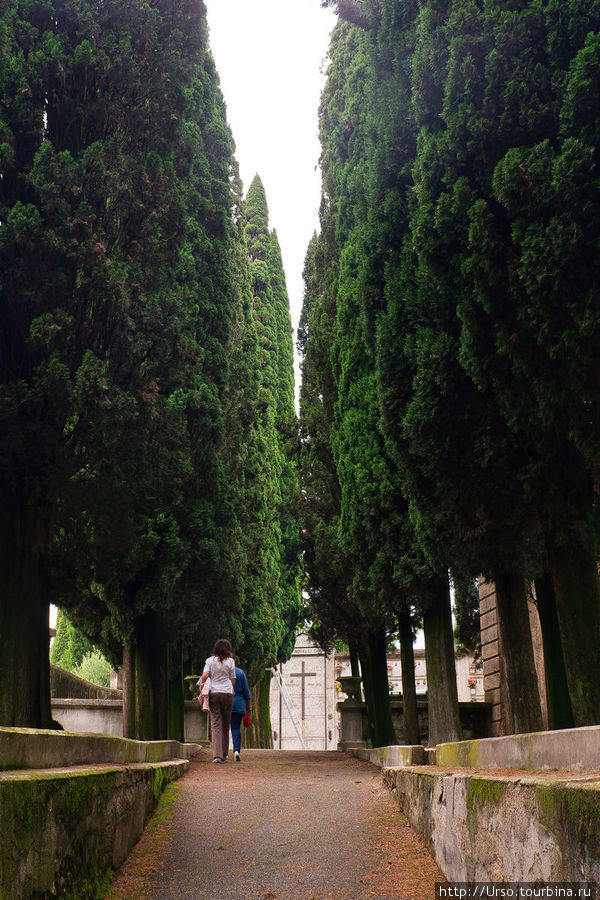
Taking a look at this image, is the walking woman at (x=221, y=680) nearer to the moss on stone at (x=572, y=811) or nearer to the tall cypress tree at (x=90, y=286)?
the tall cypress tree at (x=90, y=286)

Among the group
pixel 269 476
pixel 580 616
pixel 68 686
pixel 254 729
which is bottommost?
pixel 254 729

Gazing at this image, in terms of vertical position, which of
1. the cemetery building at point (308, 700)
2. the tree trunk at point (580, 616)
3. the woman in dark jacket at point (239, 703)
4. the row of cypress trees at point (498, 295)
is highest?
the row of cypress trees at point (498, 295)

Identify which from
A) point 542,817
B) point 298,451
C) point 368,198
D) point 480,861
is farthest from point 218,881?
point 298,451

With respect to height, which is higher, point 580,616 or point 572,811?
point 580,616

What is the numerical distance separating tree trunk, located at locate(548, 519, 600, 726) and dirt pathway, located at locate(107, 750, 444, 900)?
183 cm

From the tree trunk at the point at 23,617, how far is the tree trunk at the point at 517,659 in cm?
544

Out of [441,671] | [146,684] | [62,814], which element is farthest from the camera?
[146,684]

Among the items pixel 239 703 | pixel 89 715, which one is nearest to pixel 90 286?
pixel 239 703

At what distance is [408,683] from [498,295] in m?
10.2

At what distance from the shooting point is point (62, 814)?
324cm

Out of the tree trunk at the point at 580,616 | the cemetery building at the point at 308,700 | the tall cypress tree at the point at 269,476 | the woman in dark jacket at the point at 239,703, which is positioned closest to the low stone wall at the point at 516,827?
the tree trunk at the point at 580,616

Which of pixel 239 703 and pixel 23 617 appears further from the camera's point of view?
pixel 239 703

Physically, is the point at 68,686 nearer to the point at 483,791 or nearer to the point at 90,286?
the point at 90,286

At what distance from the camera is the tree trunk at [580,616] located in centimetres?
673
